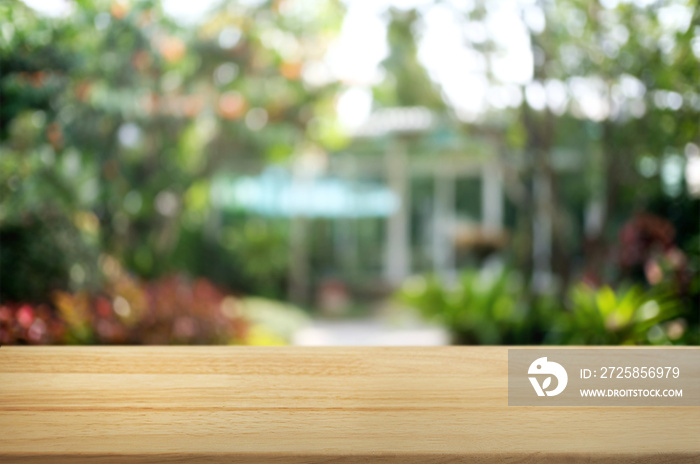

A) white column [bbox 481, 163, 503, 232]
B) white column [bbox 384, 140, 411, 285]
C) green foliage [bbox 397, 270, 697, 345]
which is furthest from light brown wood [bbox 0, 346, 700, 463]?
white column [bbox 481, 163, 503, 232]

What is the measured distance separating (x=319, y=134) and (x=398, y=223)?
486 centimetres

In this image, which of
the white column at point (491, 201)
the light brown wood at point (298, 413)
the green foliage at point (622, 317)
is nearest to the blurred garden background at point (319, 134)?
the green foliage at point (622, 317)

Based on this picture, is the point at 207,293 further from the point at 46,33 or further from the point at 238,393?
the point at 238,393

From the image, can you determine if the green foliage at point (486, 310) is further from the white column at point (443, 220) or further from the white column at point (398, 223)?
the white column at point (398, 223)

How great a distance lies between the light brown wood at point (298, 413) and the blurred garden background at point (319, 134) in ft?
7.48

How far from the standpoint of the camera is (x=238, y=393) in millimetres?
948

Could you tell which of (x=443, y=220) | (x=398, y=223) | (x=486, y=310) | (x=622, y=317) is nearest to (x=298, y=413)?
(x=622, y=317)

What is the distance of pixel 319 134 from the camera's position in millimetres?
8375

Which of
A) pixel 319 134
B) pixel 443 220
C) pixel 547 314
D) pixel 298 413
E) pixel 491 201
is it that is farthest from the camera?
pixel 443 220

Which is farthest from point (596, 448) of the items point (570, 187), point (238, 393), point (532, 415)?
point (570, 187)

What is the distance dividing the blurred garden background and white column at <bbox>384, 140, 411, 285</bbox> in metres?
2.30

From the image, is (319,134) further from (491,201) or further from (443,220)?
(491,201)

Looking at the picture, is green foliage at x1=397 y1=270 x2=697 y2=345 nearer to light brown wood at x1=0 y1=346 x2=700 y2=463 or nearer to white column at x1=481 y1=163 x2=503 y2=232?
light brown wood at x1=0 y1=346 x2=700 y2=463

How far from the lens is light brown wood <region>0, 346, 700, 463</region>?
0.82m
